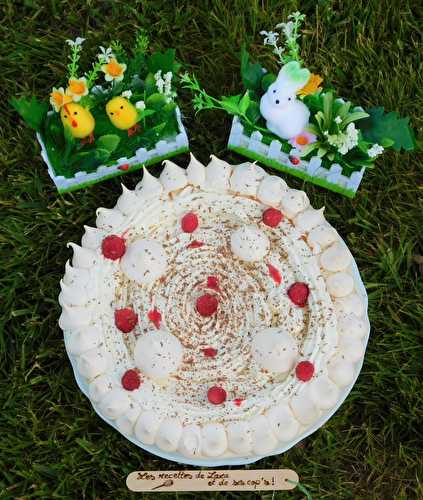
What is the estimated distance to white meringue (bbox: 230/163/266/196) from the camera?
186 cm

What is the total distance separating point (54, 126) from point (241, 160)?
0.59 metres

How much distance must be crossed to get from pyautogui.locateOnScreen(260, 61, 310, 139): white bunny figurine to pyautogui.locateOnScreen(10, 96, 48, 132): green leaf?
0.63 metres

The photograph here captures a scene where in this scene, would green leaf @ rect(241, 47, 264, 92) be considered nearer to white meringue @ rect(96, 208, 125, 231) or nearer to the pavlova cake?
the pavlova cake

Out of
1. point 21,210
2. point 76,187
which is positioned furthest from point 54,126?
point 21,210

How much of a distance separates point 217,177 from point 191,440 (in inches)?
27.5

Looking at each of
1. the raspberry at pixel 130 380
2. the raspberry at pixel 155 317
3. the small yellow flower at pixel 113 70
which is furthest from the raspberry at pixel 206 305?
the small yellow flower at pixel 113 70

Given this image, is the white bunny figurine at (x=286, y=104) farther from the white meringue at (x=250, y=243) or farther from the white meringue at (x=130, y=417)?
the white meringue at (x=130, y=417)

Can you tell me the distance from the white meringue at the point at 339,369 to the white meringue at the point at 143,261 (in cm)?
52

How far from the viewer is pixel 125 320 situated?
5.92 ft

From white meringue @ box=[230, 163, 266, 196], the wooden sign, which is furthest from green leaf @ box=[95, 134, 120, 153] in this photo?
the wooden sign

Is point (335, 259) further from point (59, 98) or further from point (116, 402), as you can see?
point (59, 98)

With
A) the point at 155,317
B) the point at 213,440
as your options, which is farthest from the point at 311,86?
the point at 213,440

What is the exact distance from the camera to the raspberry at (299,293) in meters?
1.80

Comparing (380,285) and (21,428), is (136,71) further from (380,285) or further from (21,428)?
(21,428)
